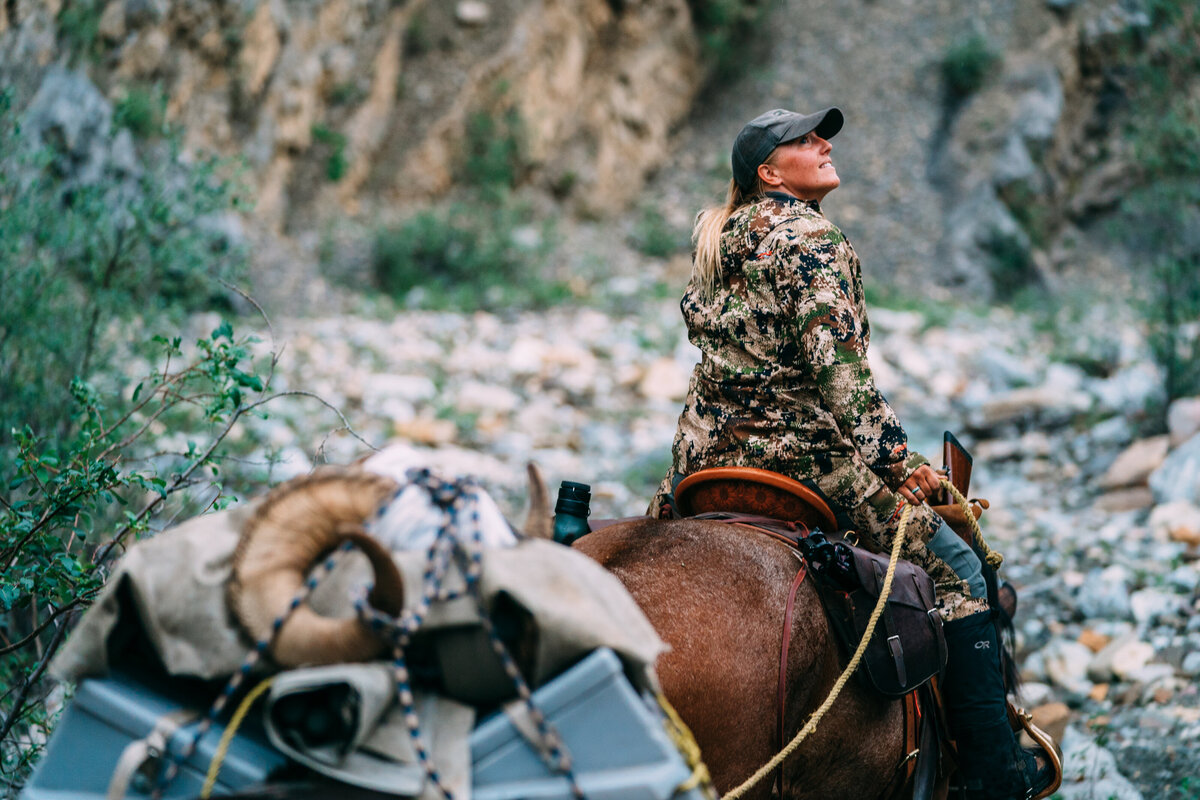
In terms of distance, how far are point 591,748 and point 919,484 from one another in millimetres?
1656

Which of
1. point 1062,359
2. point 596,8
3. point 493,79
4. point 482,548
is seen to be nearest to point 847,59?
point 596,8

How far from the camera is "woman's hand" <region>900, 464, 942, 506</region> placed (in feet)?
9.03

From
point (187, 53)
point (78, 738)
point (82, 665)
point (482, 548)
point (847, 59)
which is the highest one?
point (847, 59)

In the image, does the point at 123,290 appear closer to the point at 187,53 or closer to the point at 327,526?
the point at 327,526

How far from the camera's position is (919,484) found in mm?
2762

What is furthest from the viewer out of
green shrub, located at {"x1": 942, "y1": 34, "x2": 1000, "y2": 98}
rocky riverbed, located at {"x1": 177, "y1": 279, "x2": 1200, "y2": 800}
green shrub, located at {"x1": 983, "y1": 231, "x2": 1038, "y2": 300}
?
green shrub, located at {"x1": 942, "y1": 34, "x2": 1000, "y2": 98}

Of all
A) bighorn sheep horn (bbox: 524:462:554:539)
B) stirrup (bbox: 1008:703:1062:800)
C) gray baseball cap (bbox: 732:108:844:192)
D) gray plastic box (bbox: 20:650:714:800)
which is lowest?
stirrup (bbox: 1008:703:1062:800)

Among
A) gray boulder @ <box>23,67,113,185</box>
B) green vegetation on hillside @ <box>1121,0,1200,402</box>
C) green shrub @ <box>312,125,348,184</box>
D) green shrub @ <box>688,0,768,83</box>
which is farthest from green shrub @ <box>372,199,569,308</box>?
green shrub @ <box>688,0,768,83</box>

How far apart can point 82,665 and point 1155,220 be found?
8964 millimetres

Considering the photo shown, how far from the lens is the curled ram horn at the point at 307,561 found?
4.58 feet

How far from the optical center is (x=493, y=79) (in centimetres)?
1530

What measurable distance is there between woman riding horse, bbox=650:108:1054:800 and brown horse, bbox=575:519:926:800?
0.29 m

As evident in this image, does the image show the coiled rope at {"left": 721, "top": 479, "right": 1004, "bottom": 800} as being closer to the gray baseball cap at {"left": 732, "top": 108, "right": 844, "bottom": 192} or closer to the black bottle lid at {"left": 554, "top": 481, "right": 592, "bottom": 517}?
the black bottle lid at {"left": 554, "top": 481, "right": 592, "bottom": 517}

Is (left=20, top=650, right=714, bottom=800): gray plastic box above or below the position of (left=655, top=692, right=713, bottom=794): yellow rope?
above
